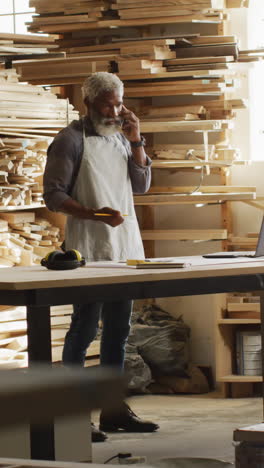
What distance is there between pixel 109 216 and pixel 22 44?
2474 millimetres

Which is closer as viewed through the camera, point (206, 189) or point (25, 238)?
point (206, 189)

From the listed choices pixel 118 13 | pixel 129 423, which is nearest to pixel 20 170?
pixel 118 13

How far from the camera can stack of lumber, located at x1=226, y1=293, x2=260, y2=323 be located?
585cm

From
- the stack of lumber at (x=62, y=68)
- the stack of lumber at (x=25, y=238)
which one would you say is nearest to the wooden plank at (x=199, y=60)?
the stack of lumber at (x=62, y=68)

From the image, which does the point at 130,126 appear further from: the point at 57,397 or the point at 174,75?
the point at 57,397

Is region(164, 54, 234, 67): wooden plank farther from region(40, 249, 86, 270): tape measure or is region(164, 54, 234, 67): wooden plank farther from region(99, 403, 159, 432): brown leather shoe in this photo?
region(40, 249, 86, 270): tape measure

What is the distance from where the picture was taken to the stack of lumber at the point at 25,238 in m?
5.77

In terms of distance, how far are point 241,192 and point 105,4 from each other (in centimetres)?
166

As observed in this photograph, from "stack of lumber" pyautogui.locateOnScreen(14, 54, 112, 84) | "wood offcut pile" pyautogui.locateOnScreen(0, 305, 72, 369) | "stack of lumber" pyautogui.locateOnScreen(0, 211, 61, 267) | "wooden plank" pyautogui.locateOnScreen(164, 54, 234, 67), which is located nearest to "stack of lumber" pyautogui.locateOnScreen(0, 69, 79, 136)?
"stack of lumber" pyautogui.locateOnScreen(14, 54, 112, 84)

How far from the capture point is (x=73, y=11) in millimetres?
6184

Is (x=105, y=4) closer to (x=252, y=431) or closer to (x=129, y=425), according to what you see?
(x=129, y=425)

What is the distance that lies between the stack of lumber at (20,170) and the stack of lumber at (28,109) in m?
0.09

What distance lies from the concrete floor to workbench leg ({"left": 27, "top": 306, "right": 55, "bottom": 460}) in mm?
1001

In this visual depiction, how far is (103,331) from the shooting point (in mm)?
4504
